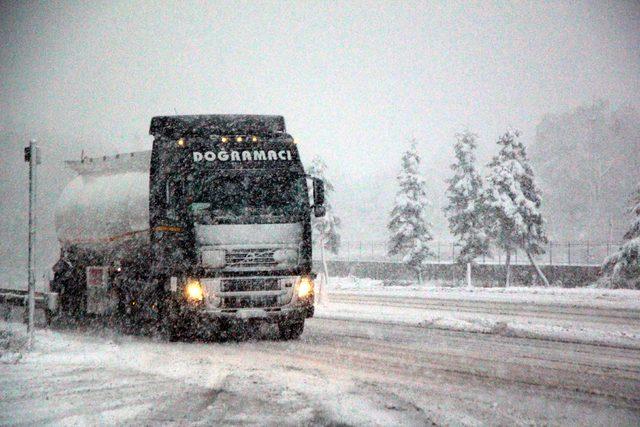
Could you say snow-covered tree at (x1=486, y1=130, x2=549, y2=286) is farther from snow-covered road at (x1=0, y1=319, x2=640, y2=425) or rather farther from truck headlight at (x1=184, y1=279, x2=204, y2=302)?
truck headlight at (x1=184, y1=279, x2=204, y2=302)

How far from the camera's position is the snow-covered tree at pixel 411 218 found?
43.5 meters

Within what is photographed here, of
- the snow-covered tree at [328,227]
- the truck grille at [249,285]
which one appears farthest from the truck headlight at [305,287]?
A: the snow-covered tree at [328,227]

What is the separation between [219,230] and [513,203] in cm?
3091

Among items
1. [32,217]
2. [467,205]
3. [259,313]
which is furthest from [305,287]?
[467,205]

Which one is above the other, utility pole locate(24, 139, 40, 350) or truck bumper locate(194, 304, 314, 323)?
utility pole locate(24, 139, 40, 350)

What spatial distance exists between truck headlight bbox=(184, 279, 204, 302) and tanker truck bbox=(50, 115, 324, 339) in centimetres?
2

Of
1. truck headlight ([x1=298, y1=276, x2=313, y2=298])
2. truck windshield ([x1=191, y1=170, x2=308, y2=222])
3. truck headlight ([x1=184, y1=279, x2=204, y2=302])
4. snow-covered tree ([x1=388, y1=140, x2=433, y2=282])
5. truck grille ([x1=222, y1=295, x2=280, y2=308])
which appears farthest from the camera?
snow-covered tree ([x1=388, y1=140, x2=433, y2=282])

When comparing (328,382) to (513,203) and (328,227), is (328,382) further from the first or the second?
(328,227)

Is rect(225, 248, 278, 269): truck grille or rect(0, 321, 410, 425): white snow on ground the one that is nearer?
rect(0, 321, 410, 425): white snow on ground

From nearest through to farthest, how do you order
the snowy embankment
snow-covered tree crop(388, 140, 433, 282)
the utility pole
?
the utility pole < the snowy embankment < snow-covered tree crop(388, 140, 433, 282)

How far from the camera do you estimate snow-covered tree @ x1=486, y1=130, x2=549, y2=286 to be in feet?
129

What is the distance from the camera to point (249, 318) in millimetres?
12039

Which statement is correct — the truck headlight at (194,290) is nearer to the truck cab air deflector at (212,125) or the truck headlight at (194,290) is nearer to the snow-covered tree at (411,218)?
the truck cab air deflector at (212,125)

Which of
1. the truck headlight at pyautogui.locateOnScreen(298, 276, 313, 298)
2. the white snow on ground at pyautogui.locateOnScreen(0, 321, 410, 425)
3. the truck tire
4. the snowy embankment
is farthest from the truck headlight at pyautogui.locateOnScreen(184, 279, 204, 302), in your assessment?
the snowy embankment
